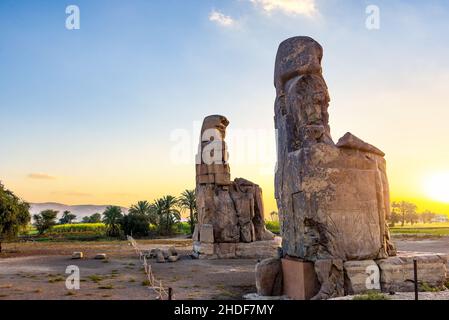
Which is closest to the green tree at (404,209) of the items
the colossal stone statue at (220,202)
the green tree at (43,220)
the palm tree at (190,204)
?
the palm tree at (190,204)

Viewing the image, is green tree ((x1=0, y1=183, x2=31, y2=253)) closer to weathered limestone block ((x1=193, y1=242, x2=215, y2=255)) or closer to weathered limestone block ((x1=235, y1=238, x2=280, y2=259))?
weathered limestone block ((x1=193, y1=242, x2=215, y2=255))

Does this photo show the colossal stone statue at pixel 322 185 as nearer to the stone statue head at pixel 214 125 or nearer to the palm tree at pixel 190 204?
the stone statue head at pixel 214 125

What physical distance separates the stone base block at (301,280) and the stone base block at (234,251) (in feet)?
37.0

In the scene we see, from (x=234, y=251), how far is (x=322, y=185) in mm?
12615

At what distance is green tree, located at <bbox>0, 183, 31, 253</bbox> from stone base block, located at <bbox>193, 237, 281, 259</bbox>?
41.7 feet

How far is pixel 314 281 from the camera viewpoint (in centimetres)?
850

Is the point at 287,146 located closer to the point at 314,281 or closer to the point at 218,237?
the point at 314,281

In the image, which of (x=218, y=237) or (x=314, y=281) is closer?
(x=314, y=281)

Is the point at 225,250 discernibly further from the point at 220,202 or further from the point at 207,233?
the point at 220,202

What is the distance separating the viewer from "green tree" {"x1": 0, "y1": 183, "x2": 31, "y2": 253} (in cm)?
2533
